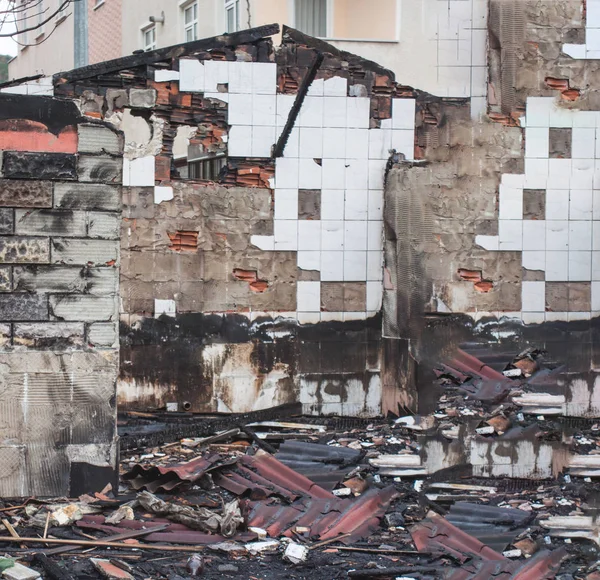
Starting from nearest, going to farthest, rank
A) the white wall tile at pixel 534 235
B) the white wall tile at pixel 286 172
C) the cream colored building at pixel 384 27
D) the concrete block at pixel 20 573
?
the concrete block at pixel 20 573
the white wall tile at pixel 286 172
the white wall tile at pixel 534 235
the cream colored building at pixel 384 27

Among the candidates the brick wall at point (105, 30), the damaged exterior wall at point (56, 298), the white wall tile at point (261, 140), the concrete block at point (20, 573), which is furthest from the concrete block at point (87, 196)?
the brick wall at point (105, 30)

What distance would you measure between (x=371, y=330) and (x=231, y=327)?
4.62 feet

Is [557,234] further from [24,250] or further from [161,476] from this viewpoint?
[24,250]

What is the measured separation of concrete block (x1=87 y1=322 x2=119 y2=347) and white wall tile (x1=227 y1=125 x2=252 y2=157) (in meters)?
3.37

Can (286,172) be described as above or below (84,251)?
above

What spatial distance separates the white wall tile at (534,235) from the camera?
9.48 m

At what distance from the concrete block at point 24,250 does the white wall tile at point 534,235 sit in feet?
17.0

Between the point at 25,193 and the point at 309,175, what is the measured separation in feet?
12.4

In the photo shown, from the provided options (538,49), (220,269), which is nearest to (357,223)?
(220,269)

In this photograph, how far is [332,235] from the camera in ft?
30.5

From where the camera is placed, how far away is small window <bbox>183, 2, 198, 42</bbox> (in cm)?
1667

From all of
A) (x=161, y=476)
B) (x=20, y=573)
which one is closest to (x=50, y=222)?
(x=161, y=476)

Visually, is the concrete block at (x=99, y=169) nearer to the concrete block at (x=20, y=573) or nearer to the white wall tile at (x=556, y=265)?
the concrete block at (x=20, y=573)

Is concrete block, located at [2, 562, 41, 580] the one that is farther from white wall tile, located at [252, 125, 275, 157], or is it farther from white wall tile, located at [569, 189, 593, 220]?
white wall tile, located at [569, 189, 593, 220]
